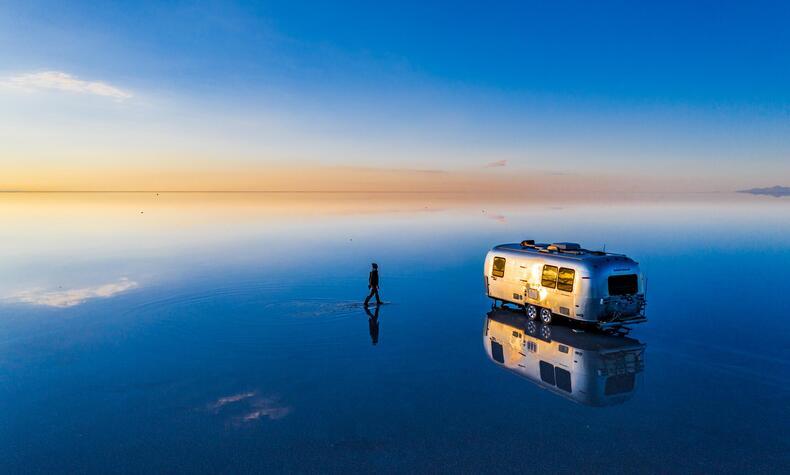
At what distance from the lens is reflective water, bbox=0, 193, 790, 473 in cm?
1283

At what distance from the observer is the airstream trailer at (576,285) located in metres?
21.9

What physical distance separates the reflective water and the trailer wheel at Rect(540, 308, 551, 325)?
1066 millimetres

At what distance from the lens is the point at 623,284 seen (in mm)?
22391

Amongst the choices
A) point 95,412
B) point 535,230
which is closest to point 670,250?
point 535,230

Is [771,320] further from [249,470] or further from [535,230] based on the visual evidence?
[535,230]

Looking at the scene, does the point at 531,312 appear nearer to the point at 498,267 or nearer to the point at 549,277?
the point at 549,277

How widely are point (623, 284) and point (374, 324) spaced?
11074 millimetres

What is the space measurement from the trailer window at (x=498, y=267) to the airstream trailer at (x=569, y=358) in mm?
2492

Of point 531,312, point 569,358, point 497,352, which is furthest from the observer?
point 531,312

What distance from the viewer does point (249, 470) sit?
12070 millimetres

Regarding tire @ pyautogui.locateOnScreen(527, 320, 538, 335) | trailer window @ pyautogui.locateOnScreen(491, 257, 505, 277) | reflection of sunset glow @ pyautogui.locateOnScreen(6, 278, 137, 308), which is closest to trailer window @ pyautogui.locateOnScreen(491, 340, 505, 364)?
tire @ pyautogui.locateOnScreen(527, 320, 538, 335)

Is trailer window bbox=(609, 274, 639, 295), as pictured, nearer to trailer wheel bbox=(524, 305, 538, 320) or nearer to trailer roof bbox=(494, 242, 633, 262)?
trailer roof bbox=(494, 242, 633, 262)

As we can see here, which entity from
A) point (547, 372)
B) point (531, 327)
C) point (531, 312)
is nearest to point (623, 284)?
point (531, 327)

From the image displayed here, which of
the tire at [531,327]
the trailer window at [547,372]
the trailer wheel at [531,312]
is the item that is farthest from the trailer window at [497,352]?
the trailer wheel at [531,312]
